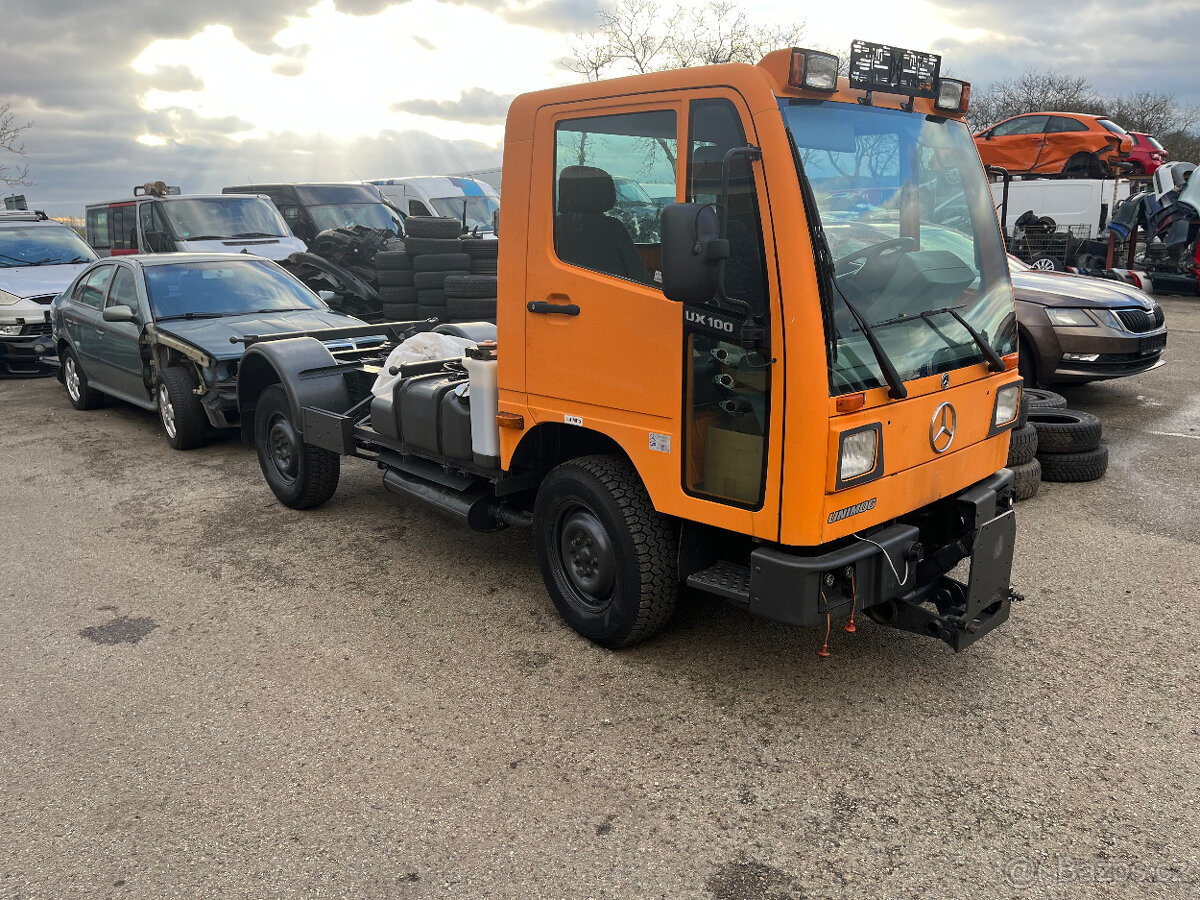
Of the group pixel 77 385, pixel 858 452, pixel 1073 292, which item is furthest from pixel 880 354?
pixel 77 385

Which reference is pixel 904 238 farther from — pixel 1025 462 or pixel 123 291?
pixel 123 291

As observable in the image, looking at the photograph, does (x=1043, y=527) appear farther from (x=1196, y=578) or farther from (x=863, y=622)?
(x=863, y=622)

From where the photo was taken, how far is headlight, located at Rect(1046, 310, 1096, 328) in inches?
313

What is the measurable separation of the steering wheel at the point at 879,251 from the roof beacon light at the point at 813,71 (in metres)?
0.59

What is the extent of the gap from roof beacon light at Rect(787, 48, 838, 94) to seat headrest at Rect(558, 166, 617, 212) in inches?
33.0

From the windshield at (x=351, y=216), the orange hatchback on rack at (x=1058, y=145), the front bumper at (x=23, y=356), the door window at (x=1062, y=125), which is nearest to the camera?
the front bumper at (x=23, y=356)

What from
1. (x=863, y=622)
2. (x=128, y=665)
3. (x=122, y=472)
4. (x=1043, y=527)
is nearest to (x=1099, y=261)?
(x=1043, y=527)

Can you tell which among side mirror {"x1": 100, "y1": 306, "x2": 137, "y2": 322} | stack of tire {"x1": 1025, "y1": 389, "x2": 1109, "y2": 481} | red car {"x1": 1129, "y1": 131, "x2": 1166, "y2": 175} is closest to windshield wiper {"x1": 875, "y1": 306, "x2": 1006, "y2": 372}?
stack of tire {"x1": 1025, "y1": 389, "x2": 1109, "y2": 481}

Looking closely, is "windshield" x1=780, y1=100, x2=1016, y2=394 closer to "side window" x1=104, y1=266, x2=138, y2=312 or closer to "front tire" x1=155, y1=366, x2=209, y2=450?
"front tire" x1=155, y1=366, x2=209, y2=450

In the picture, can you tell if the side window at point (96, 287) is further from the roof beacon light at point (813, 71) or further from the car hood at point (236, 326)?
the roof beacon light at point (813, 71)

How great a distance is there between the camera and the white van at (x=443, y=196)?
752 inches

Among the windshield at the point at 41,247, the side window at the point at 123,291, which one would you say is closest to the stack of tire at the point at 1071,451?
the side window at the point at 123,291

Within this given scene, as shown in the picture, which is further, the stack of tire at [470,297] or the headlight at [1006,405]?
the stack of tire at [470,297]

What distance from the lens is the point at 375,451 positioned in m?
5.64
